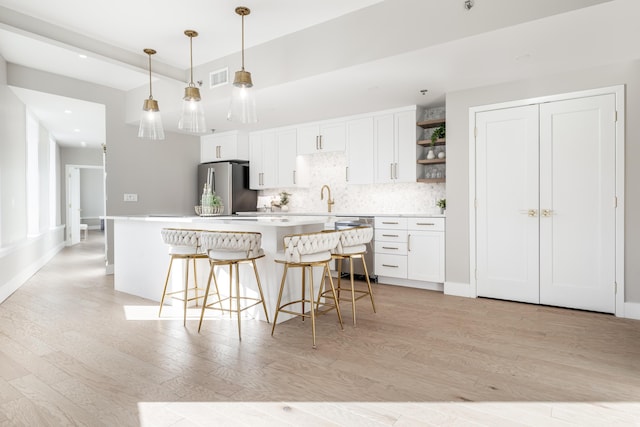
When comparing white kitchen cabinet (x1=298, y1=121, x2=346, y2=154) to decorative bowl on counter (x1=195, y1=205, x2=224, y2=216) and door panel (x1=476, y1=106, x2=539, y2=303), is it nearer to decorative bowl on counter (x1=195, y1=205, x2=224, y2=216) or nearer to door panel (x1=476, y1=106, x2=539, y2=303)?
door panel (x1=476, y1=106, x2=539, y2=303)

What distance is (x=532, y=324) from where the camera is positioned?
3283mm

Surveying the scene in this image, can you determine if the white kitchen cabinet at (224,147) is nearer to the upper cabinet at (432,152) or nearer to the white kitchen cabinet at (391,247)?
the white kitchen cabinet at (391,247)

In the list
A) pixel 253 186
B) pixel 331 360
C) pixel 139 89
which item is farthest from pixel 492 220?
pixel 139 89

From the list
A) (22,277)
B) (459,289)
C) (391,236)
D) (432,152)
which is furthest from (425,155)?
(22,277)

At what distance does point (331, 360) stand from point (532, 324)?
1.93 meters

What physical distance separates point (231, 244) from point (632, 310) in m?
3.64

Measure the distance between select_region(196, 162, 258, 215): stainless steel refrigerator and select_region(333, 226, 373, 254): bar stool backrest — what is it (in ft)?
12.0

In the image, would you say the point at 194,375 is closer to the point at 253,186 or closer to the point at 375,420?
the point at 375,420

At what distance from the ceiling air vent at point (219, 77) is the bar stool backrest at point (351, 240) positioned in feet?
8.42

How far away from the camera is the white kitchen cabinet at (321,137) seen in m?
5.57

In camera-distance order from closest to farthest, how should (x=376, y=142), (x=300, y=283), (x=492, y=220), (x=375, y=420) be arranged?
(x=375, y=420) < (x=300, y=283) < (x=492, y=220) < (x=376, y=142)

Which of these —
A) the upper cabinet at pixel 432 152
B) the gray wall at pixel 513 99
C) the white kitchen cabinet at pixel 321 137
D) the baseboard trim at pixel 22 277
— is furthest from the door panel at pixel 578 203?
the baseboard trim at pixel 22 277

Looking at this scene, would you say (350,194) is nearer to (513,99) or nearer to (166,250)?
(513,99)

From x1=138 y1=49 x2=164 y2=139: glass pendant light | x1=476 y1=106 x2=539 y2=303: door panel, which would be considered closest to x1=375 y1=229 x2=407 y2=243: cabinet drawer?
x1=476 y1=106 x2=539 y2=303: door panel
